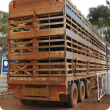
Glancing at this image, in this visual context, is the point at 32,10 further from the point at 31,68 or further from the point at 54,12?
the point at 31,68

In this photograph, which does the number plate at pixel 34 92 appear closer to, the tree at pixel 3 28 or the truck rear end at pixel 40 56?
the truck rear end at pixel 40 56

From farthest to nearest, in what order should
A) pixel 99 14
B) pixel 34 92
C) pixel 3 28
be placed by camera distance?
pixel 99 14 → pixel 3 28 → pixel 34 92

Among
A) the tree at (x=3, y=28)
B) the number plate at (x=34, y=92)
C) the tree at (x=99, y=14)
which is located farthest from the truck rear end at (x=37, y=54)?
the tree at (x=99, y=14)

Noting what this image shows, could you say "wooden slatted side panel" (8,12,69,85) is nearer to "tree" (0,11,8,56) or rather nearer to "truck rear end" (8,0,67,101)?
"truck rear end" (8,0,67,101)

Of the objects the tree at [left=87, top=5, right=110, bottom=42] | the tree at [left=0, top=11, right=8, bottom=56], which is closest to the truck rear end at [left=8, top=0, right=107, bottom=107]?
the tree at [left=0, top=11, right=8, bottom=56]

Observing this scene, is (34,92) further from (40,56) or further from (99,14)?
(99,14)

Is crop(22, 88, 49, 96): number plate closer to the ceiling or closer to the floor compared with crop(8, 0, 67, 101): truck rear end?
closer to the floor

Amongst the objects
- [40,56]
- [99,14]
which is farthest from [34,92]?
[99,14]

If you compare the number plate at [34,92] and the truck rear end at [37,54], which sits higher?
the truck rear end at [37,54]

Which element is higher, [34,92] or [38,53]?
[38,53]

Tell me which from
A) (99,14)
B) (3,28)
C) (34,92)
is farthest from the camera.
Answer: (99,14)

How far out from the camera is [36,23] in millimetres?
6012

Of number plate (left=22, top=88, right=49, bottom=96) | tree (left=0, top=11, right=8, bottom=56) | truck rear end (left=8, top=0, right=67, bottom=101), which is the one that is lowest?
number plate (left=22, top=88, right=49, bottom=96)

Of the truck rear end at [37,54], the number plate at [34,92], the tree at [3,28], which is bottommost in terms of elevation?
the number plate at [34,92]
